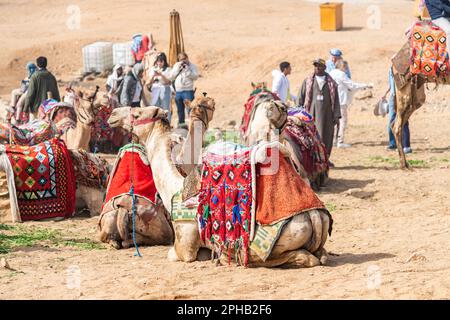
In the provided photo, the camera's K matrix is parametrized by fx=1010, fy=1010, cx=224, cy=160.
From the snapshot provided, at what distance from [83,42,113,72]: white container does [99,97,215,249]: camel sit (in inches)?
743

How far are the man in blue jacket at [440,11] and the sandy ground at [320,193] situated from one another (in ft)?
6.70

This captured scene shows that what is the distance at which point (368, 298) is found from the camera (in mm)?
7098

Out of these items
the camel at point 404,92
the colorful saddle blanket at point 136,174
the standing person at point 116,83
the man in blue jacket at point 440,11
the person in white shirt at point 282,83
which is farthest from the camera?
the standing person at point 116,83

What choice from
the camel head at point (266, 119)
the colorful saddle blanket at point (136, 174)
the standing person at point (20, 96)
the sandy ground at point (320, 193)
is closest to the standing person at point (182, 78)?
the standing person at point (20, 96)

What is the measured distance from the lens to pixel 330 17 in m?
30.1

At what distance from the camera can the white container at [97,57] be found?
2823 centimetres

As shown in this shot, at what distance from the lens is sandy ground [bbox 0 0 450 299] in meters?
7.63

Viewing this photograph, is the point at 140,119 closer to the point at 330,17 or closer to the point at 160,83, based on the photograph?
the point at 160,83

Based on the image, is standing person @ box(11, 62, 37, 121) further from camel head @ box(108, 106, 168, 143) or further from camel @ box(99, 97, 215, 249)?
camel head @ box(108, 106, 168, 143)

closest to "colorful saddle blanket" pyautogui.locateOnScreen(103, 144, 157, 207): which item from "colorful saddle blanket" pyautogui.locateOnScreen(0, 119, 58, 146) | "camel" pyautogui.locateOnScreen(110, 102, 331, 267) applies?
"camel" pyautogui.locateOnScreen(110, 102, 331, 267)

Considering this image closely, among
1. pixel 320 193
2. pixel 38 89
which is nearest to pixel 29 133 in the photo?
pixel 38 89

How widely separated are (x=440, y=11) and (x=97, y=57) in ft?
51.2

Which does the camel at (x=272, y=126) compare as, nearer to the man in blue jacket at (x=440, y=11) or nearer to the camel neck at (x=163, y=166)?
the camel neck at (x=163, y=166)

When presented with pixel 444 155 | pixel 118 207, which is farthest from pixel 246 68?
pixel 118 207
